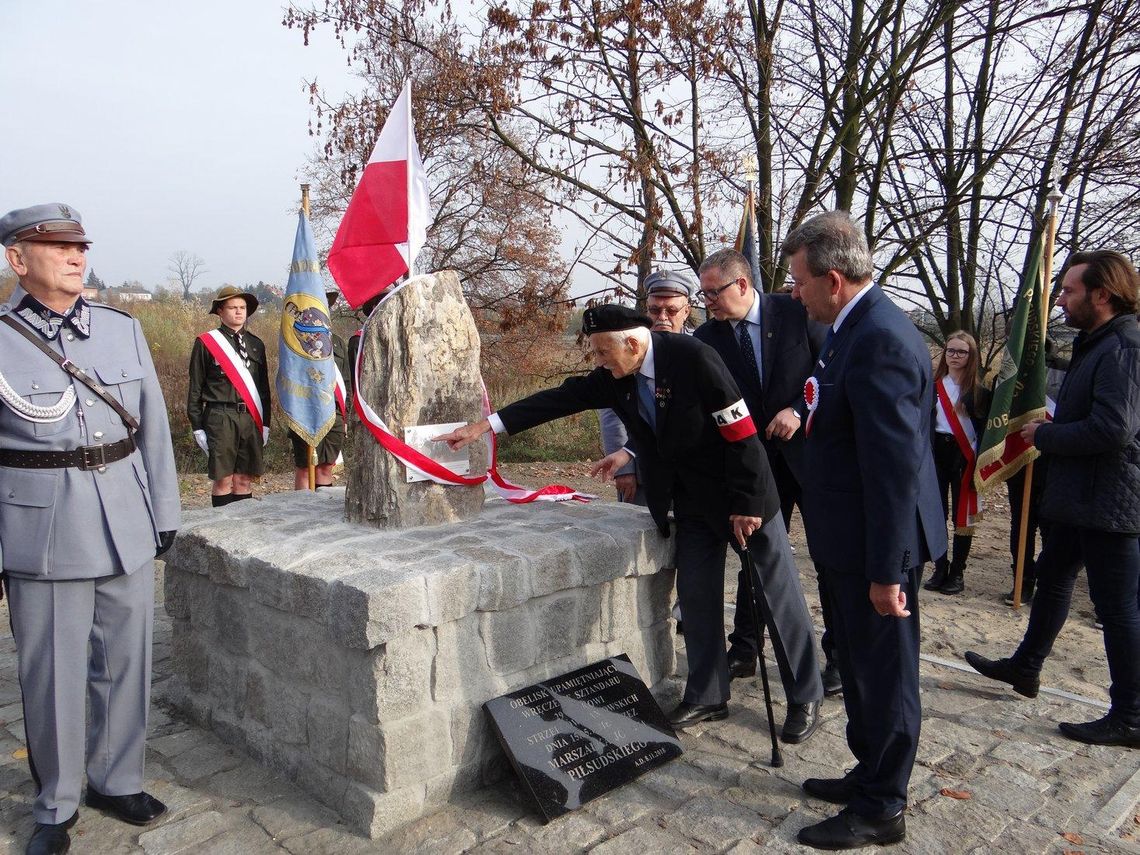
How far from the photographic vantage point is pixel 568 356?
10.5 meters

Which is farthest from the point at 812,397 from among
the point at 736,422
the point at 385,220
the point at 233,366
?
the point at 233,366

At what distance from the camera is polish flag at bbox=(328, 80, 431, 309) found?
3.96 meters

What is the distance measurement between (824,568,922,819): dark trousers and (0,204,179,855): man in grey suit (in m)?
2.52

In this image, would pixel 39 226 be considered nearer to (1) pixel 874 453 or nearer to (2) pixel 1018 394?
(1) pixel 874 453

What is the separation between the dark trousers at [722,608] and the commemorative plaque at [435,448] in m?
1.05

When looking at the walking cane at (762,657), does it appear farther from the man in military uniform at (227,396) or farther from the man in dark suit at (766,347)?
the man in military uniform at (227,396)

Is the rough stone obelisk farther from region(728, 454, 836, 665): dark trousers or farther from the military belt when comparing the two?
region(728, 454, 836, 665): dark trousers

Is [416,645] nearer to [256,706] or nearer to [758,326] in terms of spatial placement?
[256,706]

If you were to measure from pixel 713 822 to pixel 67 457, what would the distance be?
2.58 meters

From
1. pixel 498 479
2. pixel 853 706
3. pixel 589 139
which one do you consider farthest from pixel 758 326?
pixel 589 139

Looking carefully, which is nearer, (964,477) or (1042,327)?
(1042,327)

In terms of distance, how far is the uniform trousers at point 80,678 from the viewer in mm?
2828

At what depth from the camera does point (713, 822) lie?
117 inches

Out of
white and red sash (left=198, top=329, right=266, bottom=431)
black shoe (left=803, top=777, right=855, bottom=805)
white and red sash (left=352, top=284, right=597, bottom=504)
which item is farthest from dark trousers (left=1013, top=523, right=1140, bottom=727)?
white and red sash (left=198, top=329, right=266, bottom=431)
